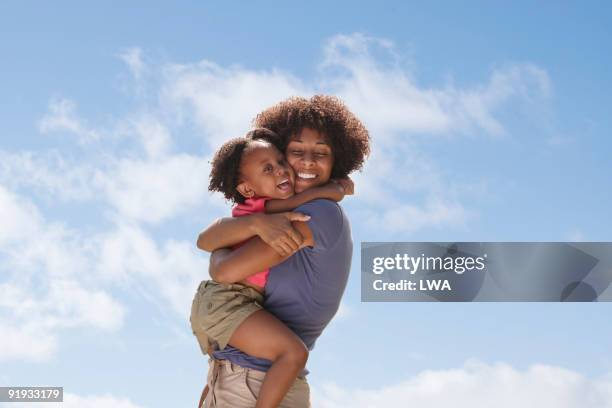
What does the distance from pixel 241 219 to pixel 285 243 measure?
309mm

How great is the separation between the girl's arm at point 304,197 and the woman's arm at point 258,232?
206mm

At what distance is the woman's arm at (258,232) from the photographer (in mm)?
3963

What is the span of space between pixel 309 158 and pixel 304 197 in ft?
1.20

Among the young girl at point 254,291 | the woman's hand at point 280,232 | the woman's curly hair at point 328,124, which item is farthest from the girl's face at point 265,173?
the woman's hand at point 280,232

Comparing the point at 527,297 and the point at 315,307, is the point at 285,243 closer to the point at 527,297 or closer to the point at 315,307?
the point at 315,307

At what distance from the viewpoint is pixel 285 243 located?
13.0ft

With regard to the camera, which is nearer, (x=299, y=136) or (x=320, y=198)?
(x=320, y=198)

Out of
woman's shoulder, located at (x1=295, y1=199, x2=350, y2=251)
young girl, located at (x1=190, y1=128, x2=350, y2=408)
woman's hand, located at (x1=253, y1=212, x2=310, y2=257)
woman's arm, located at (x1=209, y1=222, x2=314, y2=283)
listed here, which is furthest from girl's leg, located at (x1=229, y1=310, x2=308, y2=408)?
woman's shoulder, located at (x1=295, y1=199, x2=350, y2=251)

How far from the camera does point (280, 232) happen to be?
13.0 feet

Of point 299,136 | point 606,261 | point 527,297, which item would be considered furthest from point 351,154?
point 606,261

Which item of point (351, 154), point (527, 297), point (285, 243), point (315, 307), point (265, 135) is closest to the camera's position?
point (285, 243)

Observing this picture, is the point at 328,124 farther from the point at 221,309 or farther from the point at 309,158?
the point at 221,309

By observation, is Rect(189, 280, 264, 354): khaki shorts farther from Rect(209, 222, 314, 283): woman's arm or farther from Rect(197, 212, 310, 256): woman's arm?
Rect(197, 212, 310, 256): woman's arm

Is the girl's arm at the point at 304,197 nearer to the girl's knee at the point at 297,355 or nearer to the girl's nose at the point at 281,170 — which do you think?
the girl's nose at the point at 281,170
